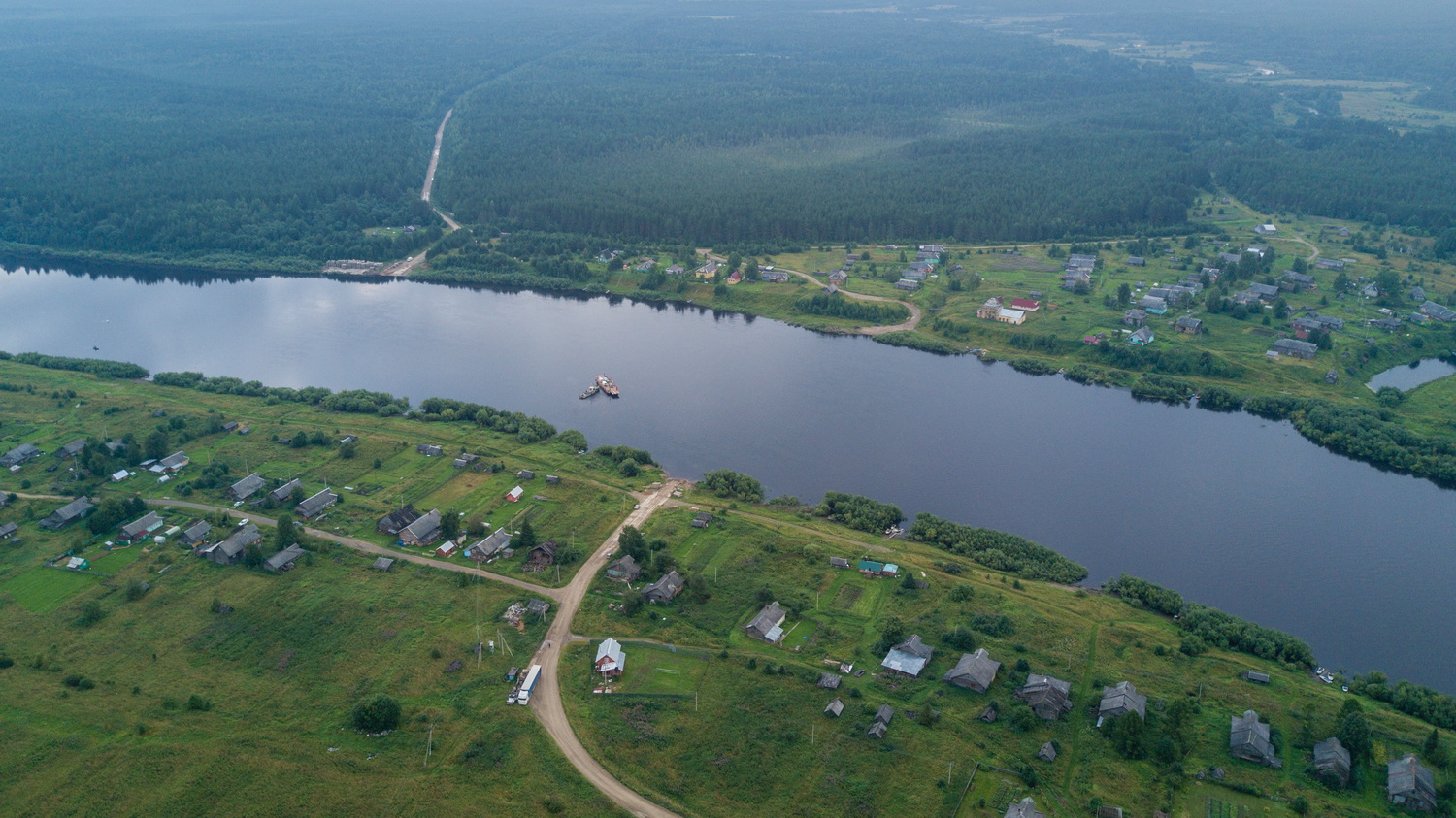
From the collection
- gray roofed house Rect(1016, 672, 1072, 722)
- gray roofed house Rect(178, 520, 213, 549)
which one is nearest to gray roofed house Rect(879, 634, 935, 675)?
gray roofed house Rect(1016, 672, 1072, 722)

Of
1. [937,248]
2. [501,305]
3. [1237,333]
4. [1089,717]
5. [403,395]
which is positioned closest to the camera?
[1089,717]

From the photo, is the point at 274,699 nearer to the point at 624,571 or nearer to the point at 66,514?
the point at 624,571

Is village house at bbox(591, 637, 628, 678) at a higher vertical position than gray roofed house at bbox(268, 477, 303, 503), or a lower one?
lower

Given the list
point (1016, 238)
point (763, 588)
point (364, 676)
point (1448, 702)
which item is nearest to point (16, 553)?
point (364, 676)

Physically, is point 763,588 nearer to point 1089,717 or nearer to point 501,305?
point 1089,717

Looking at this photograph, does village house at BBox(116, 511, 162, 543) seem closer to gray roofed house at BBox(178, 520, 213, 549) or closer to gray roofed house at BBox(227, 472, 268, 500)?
gray roofed house at BBox(178, 520, 213, 549)

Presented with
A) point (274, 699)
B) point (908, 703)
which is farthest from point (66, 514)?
point (908, 703)
